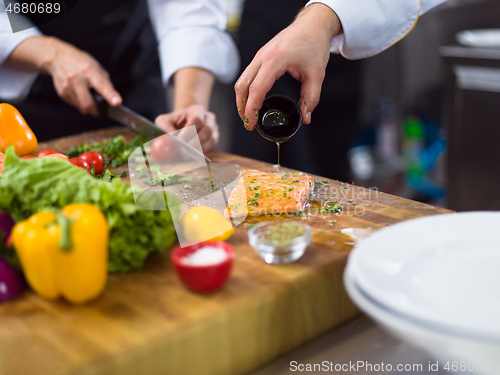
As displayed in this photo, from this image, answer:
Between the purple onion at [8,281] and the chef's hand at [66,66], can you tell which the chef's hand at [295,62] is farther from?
the chef's hand at [66,66]

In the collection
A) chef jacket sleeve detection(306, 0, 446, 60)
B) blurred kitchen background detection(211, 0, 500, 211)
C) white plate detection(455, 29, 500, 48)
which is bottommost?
blurred kitchen background detection(211, 0, 500, 211)

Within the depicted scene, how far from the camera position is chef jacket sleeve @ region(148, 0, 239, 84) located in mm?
2041

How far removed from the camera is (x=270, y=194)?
119cm

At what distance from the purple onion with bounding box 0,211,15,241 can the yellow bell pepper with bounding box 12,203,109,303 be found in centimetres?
8

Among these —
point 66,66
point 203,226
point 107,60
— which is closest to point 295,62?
point 203,226

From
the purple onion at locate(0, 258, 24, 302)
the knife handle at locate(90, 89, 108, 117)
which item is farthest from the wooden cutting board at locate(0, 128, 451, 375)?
the knife handle at locate(90, 89, 108, 117)

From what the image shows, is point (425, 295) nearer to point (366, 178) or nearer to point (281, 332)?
point (281, 332)

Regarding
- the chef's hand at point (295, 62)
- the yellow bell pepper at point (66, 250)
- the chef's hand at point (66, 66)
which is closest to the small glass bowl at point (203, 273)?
the yellow bell pepper at point (66, 250)

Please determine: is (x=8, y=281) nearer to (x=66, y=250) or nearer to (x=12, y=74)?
(x=66, y=250)

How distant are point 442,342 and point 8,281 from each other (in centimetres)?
69

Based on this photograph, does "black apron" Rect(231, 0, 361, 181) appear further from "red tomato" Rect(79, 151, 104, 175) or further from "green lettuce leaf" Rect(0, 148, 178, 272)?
"green lettuce leaf" Rect(0, 148, 178, 272)

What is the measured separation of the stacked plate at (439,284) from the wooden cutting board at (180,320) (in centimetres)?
17

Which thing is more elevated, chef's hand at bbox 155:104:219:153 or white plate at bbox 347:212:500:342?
chef's hand at bbox 155:104:219:153

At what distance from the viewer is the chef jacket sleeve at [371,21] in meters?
1.25
